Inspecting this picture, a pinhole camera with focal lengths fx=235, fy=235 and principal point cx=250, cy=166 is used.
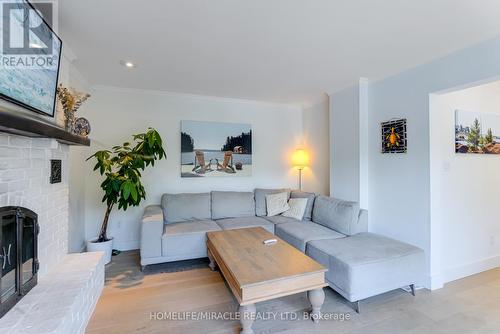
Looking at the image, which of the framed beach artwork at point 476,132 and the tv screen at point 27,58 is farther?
the framed beach artwork at point 476,132

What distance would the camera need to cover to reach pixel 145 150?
2.92m

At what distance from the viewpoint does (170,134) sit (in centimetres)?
366

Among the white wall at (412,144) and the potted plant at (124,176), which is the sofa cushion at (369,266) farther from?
the potted plant at (124,176)

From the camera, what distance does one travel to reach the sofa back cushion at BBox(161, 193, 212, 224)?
3285 mm

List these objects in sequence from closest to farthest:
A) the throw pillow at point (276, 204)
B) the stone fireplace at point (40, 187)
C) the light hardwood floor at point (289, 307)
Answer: the stone fireplace at point (40, 187), the light hardwood floor at point (289, 307), the throw pillow at point (276, 204)

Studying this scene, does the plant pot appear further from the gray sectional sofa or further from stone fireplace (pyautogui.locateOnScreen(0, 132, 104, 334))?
stone fireplace (pyautogui.locateOnScreen(0, 132, 104, 334))

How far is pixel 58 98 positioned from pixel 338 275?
273cm

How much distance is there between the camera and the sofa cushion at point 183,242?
2.76 m

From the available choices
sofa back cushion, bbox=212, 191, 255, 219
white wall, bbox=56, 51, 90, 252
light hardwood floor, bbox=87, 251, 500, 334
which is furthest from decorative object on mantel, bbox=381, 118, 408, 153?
white wall, bbox=56, 51, 90, 252

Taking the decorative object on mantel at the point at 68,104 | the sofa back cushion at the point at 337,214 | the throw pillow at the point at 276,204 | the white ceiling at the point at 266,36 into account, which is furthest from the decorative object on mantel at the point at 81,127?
the sofa back cushion at the point at 337,214

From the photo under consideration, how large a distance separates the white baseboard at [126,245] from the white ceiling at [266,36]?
227 centimetres

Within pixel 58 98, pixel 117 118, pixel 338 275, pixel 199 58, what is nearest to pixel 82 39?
pixel 58 98

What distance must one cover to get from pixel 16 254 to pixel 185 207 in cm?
207

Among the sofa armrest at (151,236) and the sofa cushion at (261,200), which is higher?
the sofa cushion at (261,200)
